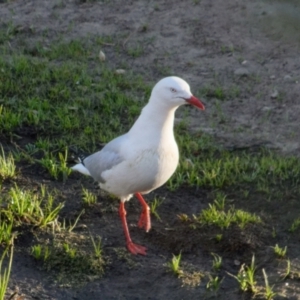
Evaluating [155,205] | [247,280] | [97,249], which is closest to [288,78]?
[155,205]

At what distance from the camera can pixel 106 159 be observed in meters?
5.05

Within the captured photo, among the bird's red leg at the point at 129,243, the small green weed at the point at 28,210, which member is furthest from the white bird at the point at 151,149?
the small green weed at the point at 28,210

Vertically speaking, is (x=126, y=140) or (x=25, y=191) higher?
(x=126, y=140)

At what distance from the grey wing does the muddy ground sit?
287mm

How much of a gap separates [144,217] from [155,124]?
0.75 meters

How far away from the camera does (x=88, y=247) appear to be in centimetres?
473

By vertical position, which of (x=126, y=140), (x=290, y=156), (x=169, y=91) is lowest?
(x=290, y=156)

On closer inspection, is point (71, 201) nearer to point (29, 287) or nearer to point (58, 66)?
point (29, 287)

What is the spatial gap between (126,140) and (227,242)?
96 cm

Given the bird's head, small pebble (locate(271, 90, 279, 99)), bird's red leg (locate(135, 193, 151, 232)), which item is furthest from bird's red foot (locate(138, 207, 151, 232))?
small pebble (locate(271, 90, 279, 99))

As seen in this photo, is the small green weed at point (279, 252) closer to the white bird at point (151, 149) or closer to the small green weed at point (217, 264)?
the small green weed at point (217, 264)

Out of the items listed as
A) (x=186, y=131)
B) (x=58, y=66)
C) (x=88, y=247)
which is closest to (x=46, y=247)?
(x=88, y=247)

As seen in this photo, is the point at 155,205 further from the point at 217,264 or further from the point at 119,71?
the point at 119,71

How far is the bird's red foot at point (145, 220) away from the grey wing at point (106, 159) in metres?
0.38
